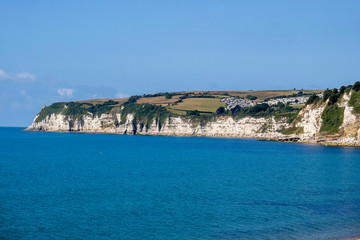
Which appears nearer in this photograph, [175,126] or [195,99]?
[175,126]

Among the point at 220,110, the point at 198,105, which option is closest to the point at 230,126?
the point at 220,110

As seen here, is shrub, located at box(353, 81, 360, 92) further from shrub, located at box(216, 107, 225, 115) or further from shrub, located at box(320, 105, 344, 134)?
shrub, located at box(216, 107, 225, 115)

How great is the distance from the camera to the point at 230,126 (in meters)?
127

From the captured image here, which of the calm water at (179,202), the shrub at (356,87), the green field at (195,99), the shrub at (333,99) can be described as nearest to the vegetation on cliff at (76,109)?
the green field at (195,99)

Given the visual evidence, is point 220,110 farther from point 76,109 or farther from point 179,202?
point 179,202

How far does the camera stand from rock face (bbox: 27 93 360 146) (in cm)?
8062

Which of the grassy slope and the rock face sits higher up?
the grassy slope

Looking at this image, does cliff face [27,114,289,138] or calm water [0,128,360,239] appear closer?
calm water [0,128,360,239]

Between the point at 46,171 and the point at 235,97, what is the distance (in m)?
124

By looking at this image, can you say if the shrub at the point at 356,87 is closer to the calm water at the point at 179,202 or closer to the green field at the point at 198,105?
the calm water at the point at 179,202

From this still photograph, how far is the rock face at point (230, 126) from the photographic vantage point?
80.6 metres

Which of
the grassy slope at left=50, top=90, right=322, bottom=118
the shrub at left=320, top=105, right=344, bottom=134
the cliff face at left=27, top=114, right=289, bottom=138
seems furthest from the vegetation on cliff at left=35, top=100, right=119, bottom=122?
the shrub at left=320, top=105, right=344, bottom=134

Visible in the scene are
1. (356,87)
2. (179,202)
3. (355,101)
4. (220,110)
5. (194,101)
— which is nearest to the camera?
(179,202)

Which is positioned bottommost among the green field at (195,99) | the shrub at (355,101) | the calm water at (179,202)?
the calm water at (179,202)
